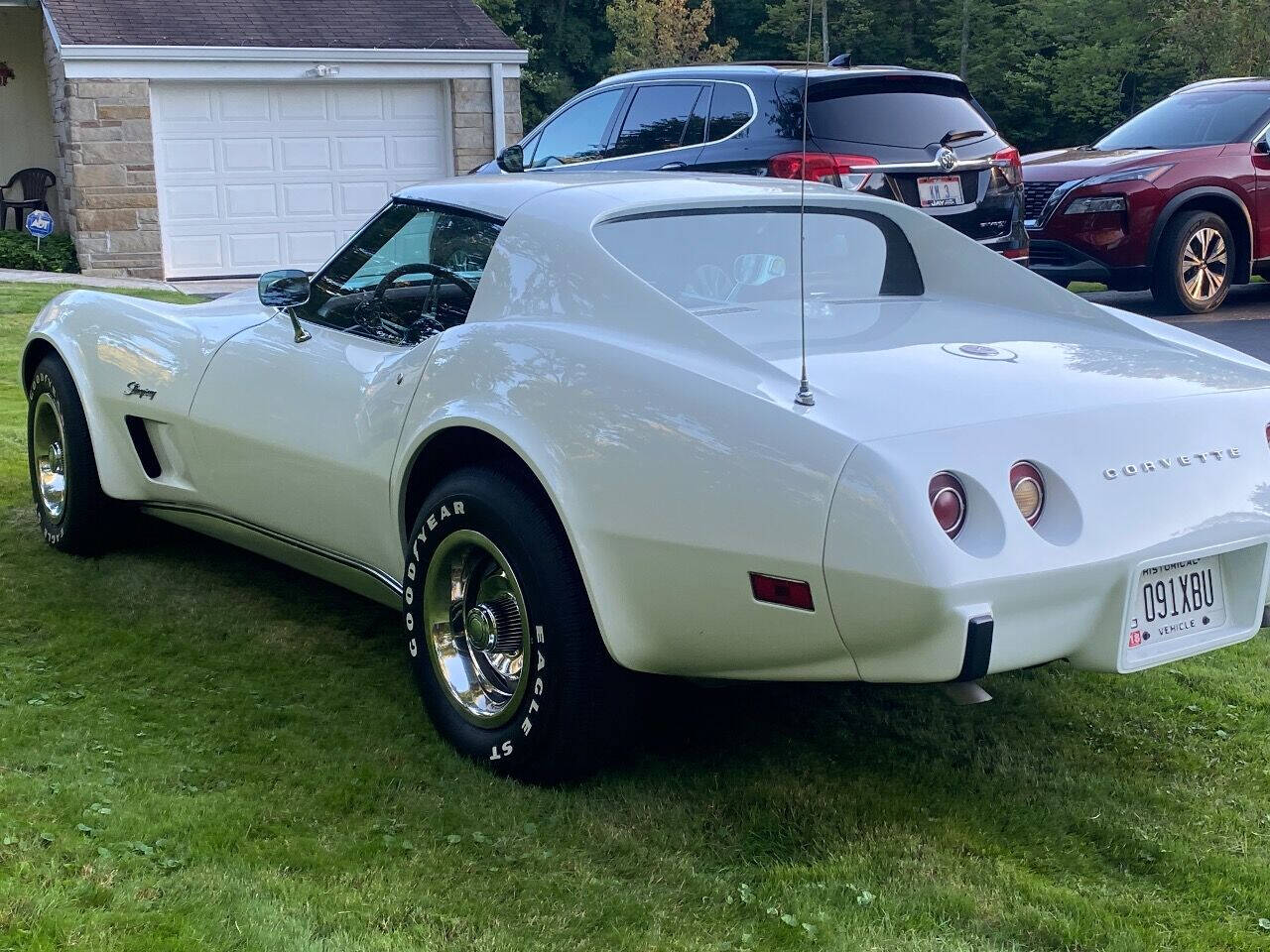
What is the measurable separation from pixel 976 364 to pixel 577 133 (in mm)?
7001

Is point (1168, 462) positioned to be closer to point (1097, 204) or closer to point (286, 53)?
point (1097, 204)

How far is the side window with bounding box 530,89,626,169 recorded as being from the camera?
9.66 meters

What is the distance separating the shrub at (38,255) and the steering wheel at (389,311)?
42.8 feet

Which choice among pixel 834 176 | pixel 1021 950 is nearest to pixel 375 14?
pixel 834 176

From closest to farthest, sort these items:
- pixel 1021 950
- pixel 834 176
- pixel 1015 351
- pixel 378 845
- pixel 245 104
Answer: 1. pixel 1021 950
2. pixel 378 845
3. pixel 1015 351
4. pixel 834 176
5. pixel 245 104

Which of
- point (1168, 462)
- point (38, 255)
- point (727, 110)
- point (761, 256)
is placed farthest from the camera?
point (38, 255)

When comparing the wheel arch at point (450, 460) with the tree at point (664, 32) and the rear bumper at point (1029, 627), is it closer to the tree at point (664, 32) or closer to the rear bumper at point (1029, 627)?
the rear bumper at point (1029, 627)

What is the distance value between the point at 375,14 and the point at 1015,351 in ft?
50.6

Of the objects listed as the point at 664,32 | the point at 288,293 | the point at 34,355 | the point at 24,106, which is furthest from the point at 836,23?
the point at 288,293

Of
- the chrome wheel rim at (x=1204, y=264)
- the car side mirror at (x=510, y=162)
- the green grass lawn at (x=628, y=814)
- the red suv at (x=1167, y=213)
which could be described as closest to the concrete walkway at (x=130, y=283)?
the car side mirror at (x=510, y=162)

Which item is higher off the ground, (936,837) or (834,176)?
(834,176)

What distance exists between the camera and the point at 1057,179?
11.1 metres

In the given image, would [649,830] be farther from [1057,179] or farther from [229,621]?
[1057,179]

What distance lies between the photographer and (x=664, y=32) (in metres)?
31.8
